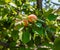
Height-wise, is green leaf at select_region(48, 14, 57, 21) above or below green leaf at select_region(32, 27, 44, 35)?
above

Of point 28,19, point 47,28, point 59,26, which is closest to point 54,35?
point 59,26

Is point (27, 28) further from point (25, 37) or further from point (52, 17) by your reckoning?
point (52, 17)

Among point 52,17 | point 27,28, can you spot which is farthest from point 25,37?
point 52,17

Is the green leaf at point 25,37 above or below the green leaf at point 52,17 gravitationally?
below

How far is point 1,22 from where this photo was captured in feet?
5.05

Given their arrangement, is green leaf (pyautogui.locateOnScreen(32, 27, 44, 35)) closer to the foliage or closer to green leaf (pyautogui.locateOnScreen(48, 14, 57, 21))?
the foliage

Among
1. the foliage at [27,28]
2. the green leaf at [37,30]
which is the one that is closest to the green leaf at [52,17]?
the foliage at [27,28]

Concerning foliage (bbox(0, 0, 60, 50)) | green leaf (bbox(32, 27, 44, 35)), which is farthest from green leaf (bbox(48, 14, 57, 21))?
green leaf (bbox(32, 27, 44, 35))

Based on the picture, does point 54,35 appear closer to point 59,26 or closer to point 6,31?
point 59,26

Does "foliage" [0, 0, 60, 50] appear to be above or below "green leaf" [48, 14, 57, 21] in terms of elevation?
below

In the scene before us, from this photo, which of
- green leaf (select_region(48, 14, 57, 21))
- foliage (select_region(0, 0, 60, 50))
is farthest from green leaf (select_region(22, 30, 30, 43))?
green leaf (select_region(48, 14, 57, 21))

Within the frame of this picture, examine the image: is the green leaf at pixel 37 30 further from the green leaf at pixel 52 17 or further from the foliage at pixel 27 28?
the green leaf at pixel 52 17

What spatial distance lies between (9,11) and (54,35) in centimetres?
33

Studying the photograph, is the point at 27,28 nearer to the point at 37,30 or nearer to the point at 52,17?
the point at 37,30
